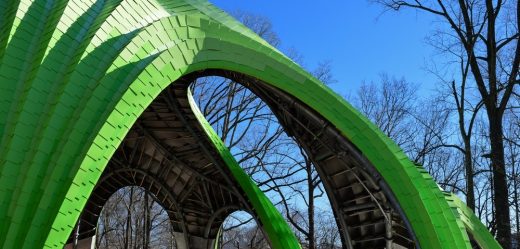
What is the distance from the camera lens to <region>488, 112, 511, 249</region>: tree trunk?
1677cm

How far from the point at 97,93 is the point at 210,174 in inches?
490

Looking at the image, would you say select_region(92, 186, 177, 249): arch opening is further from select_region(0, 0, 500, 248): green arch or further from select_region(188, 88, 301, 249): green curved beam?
select_region(0, 0, 500, 248): green arch

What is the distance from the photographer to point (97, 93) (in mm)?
8891

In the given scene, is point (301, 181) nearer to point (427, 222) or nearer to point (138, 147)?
point (138, 147)

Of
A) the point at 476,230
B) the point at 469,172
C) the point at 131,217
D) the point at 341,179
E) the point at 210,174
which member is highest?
the point at 131,217

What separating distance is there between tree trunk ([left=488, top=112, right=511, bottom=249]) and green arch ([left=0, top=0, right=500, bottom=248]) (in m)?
6.58

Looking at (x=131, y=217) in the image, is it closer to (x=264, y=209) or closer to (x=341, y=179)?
(x=264, y=209)

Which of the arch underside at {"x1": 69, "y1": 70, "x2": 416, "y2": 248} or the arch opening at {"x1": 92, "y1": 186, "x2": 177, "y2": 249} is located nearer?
the arch underside at {"x1": 69, "y1": 70, "x2": 416, "y2": 248}

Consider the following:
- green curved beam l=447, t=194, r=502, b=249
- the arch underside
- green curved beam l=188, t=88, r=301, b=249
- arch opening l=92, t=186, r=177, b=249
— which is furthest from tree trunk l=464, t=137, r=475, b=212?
arch opening l=92, t=186, r=177, b=249

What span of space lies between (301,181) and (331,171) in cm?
1056

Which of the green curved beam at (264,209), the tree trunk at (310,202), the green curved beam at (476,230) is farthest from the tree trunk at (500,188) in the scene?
the tree trunk at (310,202)

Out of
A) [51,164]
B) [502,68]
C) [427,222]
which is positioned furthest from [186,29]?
[502,68]

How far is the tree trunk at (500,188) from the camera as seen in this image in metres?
16.8

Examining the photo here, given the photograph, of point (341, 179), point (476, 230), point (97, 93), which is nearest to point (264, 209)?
point (341, 179)
